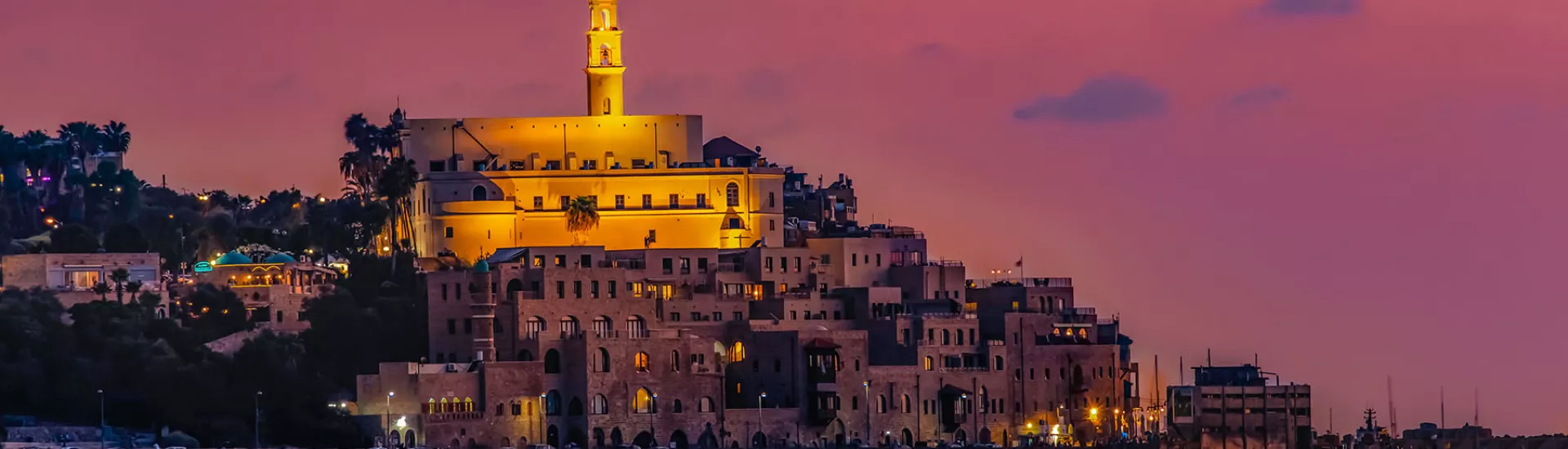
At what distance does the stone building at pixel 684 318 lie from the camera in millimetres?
120562

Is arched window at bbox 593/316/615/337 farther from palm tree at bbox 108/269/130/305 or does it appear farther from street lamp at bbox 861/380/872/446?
palm tree at bbox 108/269/130/305

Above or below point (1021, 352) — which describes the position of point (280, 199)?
above

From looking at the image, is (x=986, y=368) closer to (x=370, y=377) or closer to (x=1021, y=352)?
(x=1021, y=352)

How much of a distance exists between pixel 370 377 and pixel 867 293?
24614mm

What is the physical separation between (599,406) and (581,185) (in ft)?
71.5

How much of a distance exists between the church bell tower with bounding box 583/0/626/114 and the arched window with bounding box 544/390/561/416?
81.6 ft

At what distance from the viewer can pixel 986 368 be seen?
129 metres

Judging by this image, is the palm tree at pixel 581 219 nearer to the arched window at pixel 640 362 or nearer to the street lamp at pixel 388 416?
the arched window at pixel 640 362

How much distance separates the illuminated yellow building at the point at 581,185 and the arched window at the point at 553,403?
18.1m

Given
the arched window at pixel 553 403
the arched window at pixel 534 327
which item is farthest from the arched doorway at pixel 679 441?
the arched window at pixel 534 327

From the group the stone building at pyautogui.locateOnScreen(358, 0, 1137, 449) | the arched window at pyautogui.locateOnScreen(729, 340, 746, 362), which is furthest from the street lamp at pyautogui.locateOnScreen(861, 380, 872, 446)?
the arched window at pyautogui.locateOnScreen(729, 340, 746, 362)

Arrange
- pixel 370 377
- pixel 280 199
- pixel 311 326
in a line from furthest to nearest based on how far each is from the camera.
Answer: pixel 280 199 → pixel 311 326 → pixel 370 377

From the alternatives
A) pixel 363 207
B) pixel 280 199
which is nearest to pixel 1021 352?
pixel 363 207

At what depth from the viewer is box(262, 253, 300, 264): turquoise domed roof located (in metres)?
139
